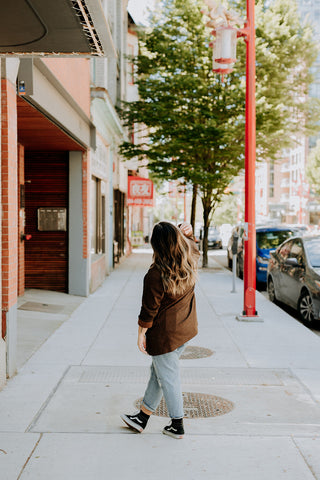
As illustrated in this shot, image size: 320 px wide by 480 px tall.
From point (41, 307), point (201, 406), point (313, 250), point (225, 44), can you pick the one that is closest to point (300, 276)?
point (313, 250)

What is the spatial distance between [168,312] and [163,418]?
3.84 ft

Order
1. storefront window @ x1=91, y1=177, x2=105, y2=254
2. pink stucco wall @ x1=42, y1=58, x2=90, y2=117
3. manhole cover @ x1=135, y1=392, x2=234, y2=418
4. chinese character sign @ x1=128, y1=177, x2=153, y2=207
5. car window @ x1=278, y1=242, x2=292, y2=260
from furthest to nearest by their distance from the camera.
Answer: chinese character sign @ x1=128, y1=177, x2=153, y2=207 < storefront window @ x1=91, y1=177, x2=105, y2=254 < car window @ x1=278, y1=242, x2=292, y2=260 < pink stucco wall @ x1=42, y1=58, x2=90, y2=117 < manhole cover @ x1=135, y1=392, x2=234, y2=418

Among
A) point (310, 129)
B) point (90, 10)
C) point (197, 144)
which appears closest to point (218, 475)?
point (90, 10)

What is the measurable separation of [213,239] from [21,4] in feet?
114

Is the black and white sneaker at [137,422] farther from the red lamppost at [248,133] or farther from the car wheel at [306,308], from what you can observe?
the car wheel at [306,308]

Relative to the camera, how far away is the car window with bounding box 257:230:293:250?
1603 centimetres

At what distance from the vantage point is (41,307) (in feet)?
34.5

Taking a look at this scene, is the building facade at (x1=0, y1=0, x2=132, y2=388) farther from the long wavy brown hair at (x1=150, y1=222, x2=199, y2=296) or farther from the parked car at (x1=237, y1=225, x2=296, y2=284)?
the parked car at (x1=237, y1=225, x2=296, y2=284)

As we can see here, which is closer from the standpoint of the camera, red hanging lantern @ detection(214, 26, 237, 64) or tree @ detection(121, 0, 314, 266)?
red hanging lantern @ detection(214, 26, 237, 64)

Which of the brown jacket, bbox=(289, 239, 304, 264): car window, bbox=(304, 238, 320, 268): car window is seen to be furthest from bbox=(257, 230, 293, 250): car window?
the brown jacket

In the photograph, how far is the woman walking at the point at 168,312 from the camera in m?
4.06

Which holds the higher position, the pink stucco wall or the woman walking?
the pink stucco wall

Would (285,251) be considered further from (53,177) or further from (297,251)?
(53,177)

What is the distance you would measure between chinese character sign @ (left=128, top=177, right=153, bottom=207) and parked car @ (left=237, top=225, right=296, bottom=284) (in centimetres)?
1086
